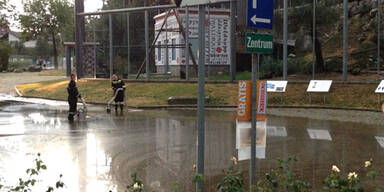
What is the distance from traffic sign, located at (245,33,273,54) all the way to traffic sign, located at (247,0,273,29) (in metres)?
0.11

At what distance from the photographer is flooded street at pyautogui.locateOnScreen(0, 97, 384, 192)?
741cm

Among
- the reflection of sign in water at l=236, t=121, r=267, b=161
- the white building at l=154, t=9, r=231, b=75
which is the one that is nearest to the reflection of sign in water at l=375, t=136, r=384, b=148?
the reflection of sign in water at l=236, t=121, r=267, b=161

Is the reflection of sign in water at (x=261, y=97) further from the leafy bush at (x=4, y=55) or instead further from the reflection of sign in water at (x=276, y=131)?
the leafy bush at (x=4, y=55)

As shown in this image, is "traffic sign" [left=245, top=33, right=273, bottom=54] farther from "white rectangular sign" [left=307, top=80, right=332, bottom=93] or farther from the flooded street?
"white rectangular sign" [left=307, top=80, right=332, bottom=93]

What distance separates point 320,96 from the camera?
2067 centimetres

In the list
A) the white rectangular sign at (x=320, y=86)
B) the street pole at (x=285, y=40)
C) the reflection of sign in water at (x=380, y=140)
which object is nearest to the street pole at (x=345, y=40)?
the white rectangular sign at (x=320, y=86)

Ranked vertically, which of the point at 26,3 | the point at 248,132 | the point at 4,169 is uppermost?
the point at 26,3

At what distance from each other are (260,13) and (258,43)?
1.08 feet

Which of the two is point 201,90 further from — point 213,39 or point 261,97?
point 213,39

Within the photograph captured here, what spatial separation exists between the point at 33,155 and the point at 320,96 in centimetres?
1487

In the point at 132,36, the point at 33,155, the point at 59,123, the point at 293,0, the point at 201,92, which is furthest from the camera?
the point at 132,36

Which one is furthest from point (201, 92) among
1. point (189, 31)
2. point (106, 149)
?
point (189, 31)

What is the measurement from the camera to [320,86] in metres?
20.2

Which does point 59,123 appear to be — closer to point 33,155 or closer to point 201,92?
point 33,155
